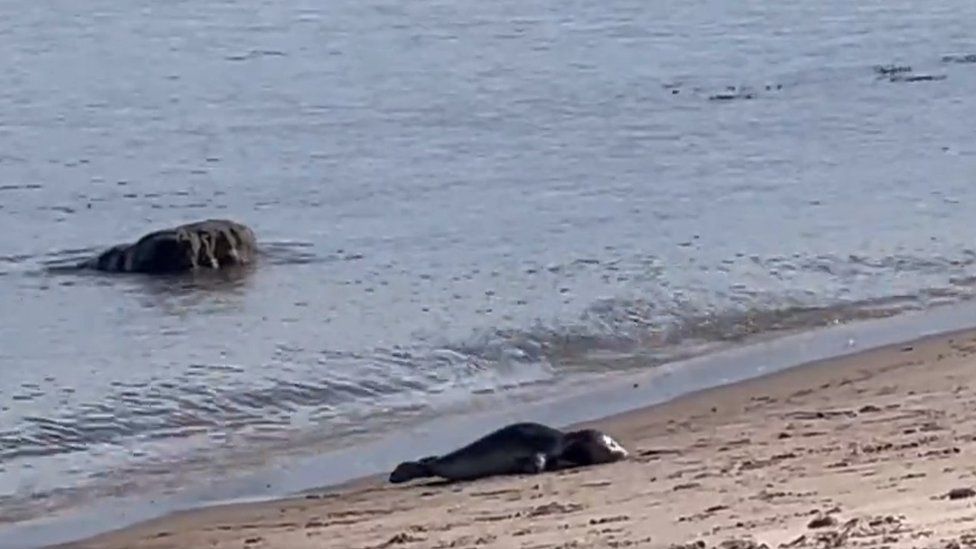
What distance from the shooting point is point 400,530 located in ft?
31.9

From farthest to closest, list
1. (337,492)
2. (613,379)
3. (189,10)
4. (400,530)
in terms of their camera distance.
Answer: (189,10), (613,379), (337,492), (400,530)

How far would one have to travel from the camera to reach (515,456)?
11.0 m

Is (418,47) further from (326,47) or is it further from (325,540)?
(325,540)

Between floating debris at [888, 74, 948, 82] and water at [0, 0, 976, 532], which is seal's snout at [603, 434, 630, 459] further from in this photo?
floating debris at [888, 74, 948, 82]

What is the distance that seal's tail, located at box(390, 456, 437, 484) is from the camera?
11062 millimetres

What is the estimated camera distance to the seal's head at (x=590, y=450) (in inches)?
436

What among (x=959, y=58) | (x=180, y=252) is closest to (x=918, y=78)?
(x=959, y=58)

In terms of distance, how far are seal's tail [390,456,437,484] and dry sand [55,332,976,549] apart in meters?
0.09

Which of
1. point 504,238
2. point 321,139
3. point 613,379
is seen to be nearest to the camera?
point 613,379

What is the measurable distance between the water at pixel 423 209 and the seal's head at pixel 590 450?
5.78 ft

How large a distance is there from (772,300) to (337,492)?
5252 millimetres

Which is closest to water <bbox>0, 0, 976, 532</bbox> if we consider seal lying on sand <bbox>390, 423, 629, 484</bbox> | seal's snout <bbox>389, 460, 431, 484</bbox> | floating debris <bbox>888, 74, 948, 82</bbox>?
floating debris <bbox>888, 74, 948, 82</bbox>

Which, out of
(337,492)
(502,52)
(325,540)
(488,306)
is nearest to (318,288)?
(488,306)

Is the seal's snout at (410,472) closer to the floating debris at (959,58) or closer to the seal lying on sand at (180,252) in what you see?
the seal lying on sand at (180,252)
